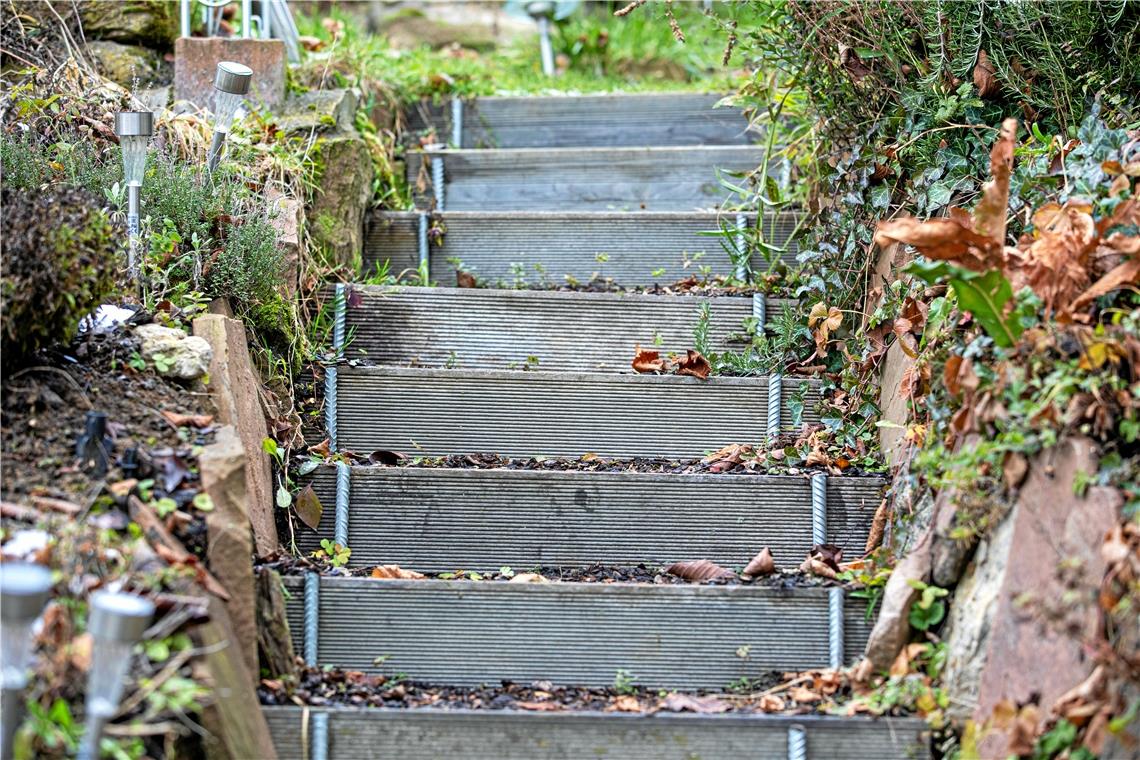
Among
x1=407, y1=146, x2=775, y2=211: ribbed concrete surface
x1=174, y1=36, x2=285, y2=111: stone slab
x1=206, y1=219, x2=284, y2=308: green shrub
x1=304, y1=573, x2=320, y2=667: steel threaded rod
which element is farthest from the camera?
x1=407, y1=146, x2=775, y2=211: ribbed concrete surface

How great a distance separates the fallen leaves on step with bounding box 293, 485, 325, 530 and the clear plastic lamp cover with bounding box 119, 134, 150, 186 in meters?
0.90

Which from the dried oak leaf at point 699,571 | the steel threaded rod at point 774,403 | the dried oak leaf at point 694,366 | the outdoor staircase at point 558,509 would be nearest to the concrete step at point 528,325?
the outdoor staircase at point 558,509

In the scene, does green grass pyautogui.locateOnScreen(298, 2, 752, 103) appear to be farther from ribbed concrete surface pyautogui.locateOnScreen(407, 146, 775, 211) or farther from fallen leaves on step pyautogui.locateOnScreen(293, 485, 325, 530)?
fallen leaves on step pyautogui.locateOnScreen(293, 485, 325, 530)

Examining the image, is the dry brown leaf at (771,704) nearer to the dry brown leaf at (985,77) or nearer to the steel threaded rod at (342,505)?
the steel threaded rod at (342,505)

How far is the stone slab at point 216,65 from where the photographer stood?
4.37 metres

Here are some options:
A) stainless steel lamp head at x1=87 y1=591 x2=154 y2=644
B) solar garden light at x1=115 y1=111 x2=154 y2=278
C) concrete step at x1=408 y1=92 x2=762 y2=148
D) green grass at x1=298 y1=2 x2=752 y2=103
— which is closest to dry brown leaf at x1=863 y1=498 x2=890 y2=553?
stainless steel lamp head at x1=87 y1=591 x2=154 y2=644

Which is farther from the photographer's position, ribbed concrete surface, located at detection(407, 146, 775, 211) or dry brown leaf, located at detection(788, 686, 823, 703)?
ribbed concrete surface, located at detection(407, 146, 775, 211)

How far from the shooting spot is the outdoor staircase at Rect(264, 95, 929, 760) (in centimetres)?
262

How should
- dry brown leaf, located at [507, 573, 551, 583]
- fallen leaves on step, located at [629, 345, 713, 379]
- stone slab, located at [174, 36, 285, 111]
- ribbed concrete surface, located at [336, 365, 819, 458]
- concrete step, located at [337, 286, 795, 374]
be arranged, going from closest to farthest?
1. dry brown leaf, located at [507, 573, 551, 583]
2. ribbed concrete surface, located at [336, 365, 819, 458]
3. fallen leaves on step, located at [629, 345, 713, 379]
4. concrete step, located at [337, 286, 795, 374]
5. stone slab, located at [174, 36, 285, 111]

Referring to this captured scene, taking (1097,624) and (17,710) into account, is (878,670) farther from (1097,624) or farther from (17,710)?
(17,710)

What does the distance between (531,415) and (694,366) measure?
1.63 feet

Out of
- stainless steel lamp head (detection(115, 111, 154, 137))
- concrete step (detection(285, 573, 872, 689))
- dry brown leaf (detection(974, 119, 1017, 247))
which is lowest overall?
concrete step (detection(285, 573, 872, 689))

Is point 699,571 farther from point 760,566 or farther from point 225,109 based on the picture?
point 225,109

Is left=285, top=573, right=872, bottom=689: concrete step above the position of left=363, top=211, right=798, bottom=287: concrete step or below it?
below
